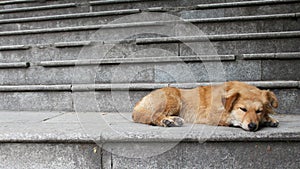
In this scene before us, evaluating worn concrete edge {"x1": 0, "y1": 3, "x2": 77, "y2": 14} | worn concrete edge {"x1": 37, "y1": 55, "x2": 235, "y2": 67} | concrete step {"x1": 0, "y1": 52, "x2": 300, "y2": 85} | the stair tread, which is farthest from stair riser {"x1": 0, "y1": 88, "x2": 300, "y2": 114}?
worn concrete edge {"x1": 0, "y1": 3, "x2": 77, "y2": 14}

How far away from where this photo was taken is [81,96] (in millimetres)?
3334

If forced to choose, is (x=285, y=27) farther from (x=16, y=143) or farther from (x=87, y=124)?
(x=16, y=143)

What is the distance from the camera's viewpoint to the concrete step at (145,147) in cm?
198

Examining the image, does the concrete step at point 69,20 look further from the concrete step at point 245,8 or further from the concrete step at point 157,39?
the concrete step at point 245,8

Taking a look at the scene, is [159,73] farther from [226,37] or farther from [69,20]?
[69,20]

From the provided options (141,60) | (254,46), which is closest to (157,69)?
(141,60)

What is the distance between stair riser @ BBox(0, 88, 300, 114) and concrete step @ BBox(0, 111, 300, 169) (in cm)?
102

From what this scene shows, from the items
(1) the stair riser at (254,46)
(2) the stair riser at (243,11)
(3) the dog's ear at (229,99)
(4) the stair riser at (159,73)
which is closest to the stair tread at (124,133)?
(3) the dog's ear at (229,99)

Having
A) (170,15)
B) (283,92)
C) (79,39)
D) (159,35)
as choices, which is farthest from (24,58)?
(283,92)

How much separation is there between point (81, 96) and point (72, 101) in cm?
14

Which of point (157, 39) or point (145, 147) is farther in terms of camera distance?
point (157, 39)

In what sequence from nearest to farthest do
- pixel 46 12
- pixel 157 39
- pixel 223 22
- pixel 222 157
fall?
pixel 222 157, pixel 157 39, pixel 223 22, pixel 46 12

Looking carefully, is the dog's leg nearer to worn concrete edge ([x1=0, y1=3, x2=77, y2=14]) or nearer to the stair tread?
the stair tread

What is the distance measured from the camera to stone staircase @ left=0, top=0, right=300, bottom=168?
6.69 feet
